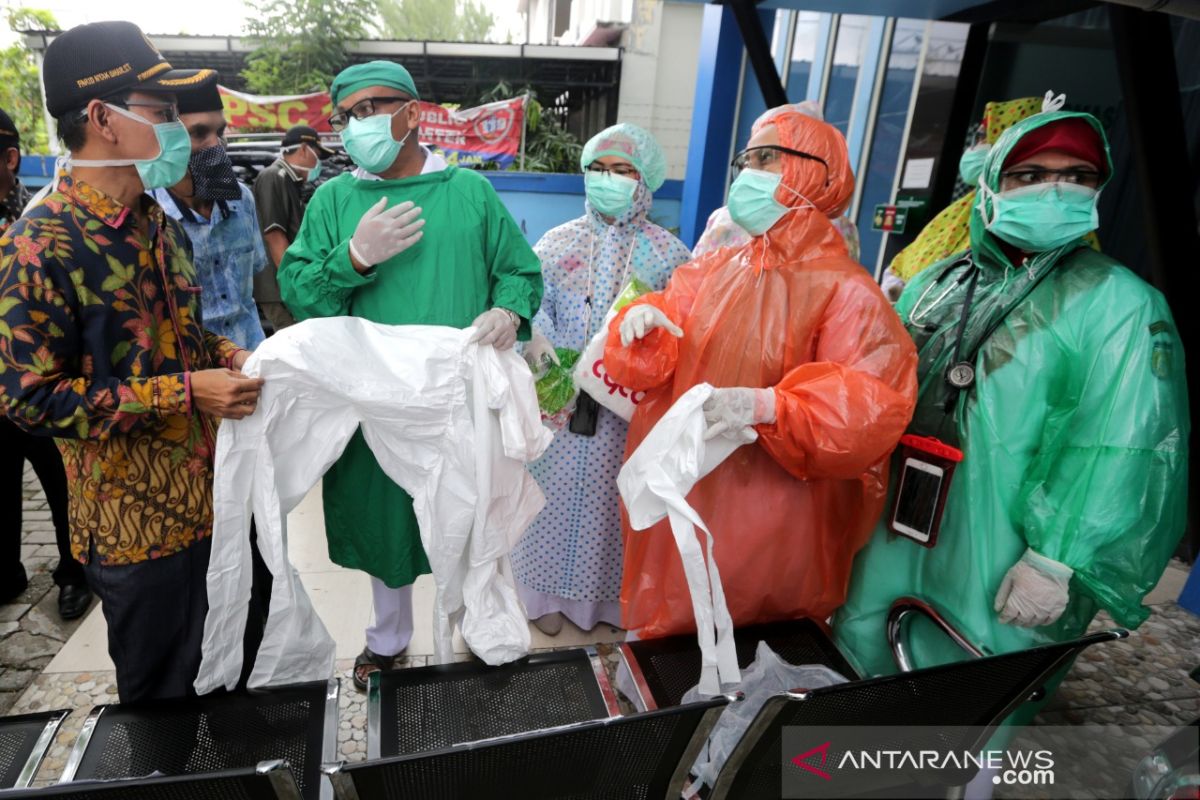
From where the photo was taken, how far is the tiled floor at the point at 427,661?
6.65 feet

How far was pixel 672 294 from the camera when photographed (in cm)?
171

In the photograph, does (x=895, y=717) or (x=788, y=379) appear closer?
(x=895, y=717)

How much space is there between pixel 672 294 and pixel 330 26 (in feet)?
36.2

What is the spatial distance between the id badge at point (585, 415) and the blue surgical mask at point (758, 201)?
86 cm

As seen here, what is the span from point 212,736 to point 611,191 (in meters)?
1.82

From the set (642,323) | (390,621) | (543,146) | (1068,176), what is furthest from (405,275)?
(543,146)

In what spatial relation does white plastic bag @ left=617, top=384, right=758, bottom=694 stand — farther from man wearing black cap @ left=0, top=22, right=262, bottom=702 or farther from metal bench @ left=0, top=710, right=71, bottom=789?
metal bench @ left=0, top=710, right=71, bottom=789

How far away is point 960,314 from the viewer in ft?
5.02

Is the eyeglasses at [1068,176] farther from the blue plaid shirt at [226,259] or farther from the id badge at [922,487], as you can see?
the blue plaid shirt at [226,259]

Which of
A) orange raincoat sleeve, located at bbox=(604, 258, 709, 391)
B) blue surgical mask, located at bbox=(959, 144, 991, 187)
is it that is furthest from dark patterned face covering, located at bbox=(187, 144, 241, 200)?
blue surgical mask, located at bbox=(959, 144, 991, 187)

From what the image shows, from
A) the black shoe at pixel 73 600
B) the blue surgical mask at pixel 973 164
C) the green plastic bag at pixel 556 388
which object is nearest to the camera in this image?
the green plastic bag at pixel 556 388

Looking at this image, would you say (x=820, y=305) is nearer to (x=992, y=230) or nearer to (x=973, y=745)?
(x=992, y=230)

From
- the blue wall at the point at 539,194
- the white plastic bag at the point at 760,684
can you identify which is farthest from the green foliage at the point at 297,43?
the white plastic bag at the point at 760,684

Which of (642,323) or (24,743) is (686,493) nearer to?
(642,323)
